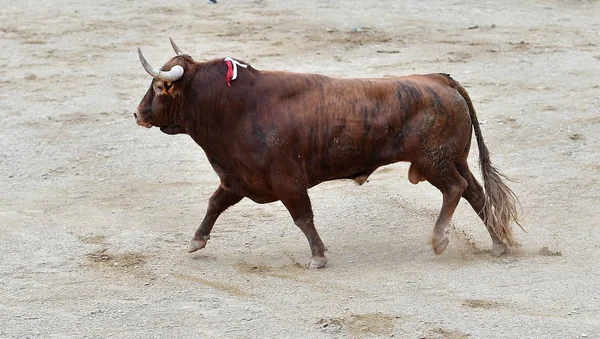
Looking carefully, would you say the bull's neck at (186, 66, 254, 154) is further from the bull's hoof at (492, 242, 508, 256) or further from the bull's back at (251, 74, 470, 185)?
the bull's hoof at (492, 242, 508, 256)

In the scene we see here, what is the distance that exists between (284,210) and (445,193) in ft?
5.34

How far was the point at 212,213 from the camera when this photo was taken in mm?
8141

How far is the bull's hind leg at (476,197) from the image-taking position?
315 inches

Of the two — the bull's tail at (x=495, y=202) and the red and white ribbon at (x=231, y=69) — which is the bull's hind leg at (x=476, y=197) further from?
the red and white ribbon at (x=231, y=69)

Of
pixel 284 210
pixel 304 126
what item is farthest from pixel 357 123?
pixel 284 210

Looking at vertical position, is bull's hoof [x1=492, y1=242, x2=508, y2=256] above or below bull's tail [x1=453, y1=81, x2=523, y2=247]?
below

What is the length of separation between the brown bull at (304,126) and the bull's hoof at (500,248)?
0.06 metres

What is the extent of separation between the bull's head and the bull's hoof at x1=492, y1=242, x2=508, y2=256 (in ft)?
7.56

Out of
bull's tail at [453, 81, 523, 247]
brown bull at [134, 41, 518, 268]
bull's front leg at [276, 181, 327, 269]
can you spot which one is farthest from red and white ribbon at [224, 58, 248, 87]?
bull's tail at [453, 81, 523, 247]

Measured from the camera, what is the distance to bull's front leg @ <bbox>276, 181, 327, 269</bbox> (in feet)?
25.3

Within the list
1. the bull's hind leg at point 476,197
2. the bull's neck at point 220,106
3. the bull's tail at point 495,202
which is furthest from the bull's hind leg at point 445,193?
the bull's neck at point 220,106

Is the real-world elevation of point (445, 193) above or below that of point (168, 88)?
below

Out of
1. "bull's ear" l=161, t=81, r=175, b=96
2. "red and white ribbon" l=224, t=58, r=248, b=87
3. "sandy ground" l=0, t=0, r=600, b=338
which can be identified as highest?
"red and white ribbon" l=224, t=58, r=248, b=87

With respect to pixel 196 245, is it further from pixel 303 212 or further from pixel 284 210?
pixel 284 210
